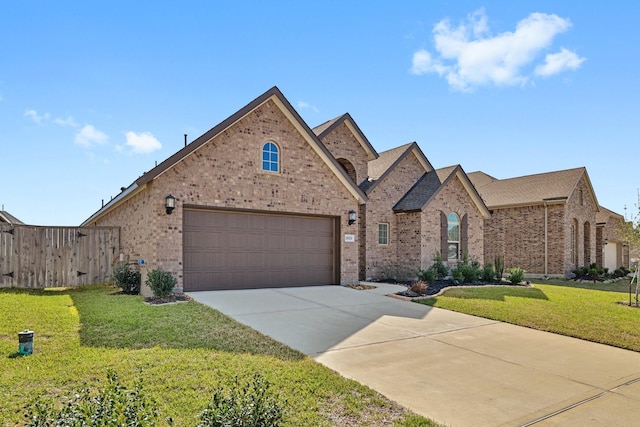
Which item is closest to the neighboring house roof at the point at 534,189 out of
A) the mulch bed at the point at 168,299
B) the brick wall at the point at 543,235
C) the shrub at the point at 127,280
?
the brick wall at the point at 543,235

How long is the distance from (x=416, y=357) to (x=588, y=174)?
23.9 meters

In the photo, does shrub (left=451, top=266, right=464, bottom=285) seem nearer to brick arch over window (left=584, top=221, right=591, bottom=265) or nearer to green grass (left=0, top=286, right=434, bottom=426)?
green grass (left=0, top=286, right=434, bottom=426)

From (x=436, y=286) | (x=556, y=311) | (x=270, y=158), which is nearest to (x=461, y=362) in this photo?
(x=556, y=311)

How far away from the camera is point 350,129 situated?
18.0 metres

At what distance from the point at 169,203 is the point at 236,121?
3228mm

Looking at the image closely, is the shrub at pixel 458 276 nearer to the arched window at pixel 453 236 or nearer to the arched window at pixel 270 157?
the arched window at pixel 453 236

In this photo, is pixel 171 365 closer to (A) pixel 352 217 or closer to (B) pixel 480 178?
(A) pixel 352 217

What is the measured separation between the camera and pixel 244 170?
487 inches

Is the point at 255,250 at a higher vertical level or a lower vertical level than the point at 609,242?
higher

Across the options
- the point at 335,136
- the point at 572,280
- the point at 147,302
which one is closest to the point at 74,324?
the point at 147,302

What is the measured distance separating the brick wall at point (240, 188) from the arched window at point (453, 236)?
5726 millimetres

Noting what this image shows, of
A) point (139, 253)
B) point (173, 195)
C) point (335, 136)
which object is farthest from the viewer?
point (335, 136)

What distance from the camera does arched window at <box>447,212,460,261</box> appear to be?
1820cm

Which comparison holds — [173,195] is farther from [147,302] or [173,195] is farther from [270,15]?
[270,15]
